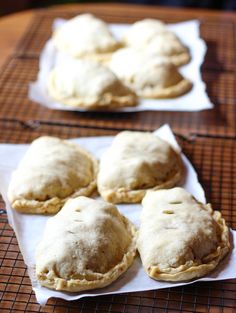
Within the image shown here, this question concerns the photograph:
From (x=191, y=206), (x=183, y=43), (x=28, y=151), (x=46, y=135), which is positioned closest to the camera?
(x=191, y=206)

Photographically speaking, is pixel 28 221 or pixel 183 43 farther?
pixel 183 43

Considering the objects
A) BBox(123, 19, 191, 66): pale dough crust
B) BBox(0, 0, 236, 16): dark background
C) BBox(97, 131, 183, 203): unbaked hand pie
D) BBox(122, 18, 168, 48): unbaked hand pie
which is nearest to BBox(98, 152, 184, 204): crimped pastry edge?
→ BBox(97, 131, 183, 203): unbaked hand pie

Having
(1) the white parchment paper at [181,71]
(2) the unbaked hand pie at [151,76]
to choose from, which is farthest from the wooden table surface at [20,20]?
(2) the unbaked hand pie at [151,76]

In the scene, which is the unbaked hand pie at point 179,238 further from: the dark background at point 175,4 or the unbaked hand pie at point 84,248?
the dark background at point 175,4

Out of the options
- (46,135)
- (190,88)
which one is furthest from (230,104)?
(46,135)

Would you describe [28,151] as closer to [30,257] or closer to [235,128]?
[30,257]

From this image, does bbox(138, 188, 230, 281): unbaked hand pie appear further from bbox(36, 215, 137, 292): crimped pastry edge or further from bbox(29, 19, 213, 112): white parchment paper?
bbox(29, 19, 213, 112): white parchment paper

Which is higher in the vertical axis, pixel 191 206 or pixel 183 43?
pixel 191 206

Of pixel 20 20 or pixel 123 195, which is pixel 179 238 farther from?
pixel 20 20
